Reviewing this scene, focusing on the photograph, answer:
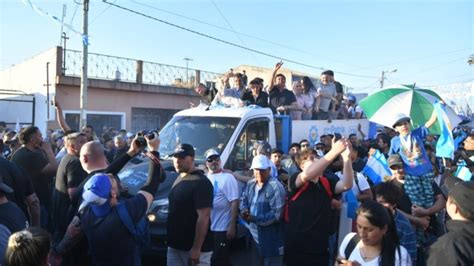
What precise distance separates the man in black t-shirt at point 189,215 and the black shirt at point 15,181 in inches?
64.7

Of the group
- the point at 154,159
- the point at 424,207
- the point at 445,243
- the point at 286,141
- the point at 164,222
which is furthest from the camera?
the point at 286,141

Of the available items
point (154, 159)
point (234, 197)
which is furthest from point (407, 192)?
point (154, 159)

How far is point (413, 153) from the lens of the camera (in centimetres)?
475

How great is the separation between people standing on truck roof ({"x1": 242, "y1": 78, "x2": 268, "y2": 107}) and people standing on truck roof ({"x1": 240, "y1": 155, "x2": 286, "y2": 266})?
3788mm

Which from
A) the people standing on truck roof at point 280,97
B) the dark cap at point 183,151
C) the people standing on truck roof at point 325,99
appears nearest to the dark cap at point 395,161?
the dark cap at point 183,151

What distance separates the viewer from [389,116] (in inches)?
212

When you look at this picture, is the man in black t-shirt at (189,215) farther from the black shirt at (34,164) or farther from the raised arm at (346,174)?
the black shirt at (34,164)

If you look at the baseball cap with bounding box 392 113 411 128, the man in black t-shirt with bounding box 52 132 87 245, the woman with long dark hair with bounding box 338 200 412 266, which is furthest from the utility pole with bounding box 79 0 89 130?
the woman with long dark hair with bounding box 338 200 412 266

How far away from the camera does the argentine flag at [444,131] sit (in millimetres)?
5398

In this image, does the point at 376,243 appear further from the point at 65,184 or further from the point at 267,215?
the point at 65,184

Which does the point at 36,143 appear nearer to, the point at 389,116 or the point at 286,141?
the point at 286,141

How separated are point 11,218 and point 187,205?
4.87ft

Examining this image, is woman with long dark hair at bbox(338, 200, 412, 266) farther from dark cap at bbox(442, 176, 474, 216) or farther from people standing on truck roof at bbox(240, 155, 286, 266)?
people standing on truck roof at bbox(240, 155, 286, 266)

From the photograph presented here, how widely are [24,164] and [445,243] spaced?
5.10 m
